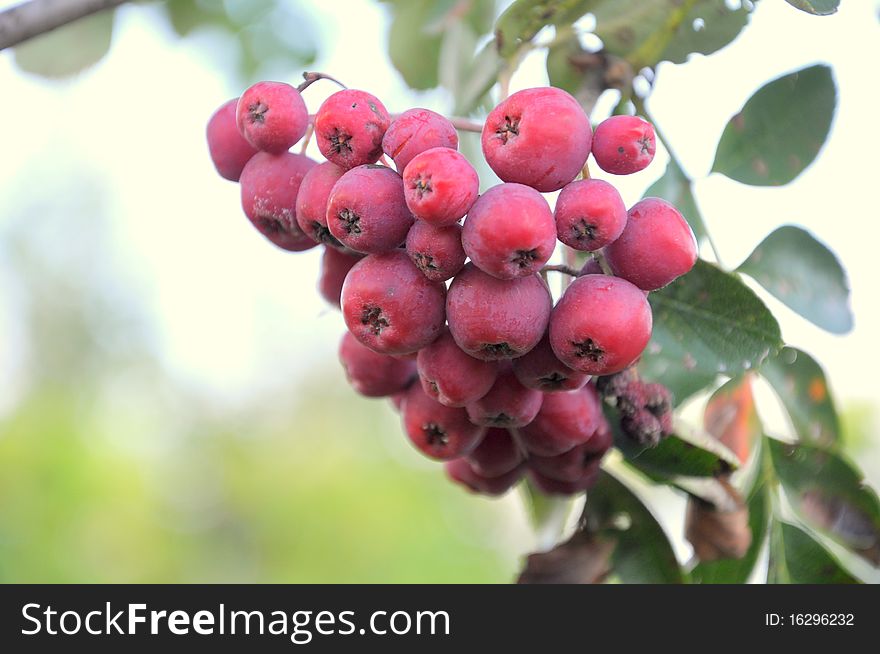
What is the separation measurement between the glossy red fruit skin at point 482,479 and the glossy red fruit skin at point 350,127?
52 centimetres

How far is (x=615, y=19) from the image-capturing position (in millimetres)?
1178

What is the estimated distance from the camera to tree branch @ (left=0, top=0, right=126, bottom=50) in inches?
35.8

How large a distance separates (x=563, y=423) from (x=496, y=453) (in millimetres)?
134

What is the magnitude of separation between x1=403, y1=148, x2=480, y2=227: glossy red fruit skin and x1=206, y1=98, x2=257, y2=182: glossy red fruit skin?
1.04 ft

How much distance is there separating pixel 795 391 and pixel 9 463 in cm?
437

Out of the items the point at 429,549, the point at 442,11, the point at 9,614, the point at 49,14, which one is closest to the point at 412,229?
the point at 49,14

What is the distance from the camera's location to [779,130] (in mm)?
1250

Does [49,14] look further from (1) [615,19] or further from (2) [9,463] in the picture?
(2) [9,463]

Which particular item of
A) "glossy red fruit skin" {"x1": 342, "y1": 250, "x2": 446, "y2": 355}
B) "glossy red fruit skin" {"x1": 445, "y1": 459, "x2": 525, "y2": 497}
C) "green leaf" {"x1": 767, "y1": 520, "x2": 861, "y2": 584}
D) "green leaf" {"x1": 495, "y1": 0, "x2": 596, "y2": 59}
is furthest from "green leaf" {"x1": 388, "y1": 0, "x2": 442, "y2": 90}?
"green leaf" {"x1": 767, "y1": 520, "x2": 861, "y2": 584}

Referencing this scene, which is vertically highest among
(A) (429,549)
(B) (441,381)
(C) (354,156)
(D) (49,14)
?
(A) (429,549)

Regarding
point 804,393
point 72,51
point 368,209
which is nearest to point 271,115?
point 368,209

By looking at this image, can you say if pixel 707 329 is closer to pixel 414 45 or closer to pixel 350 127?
pixel 350 127

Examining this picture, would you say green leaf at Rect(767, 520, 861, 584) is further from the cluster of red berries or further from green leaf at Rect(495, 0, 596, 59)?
green leaf at Rect(495, 0, 596, 59)

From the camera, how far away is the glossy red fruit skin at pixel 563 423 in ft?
3.20
